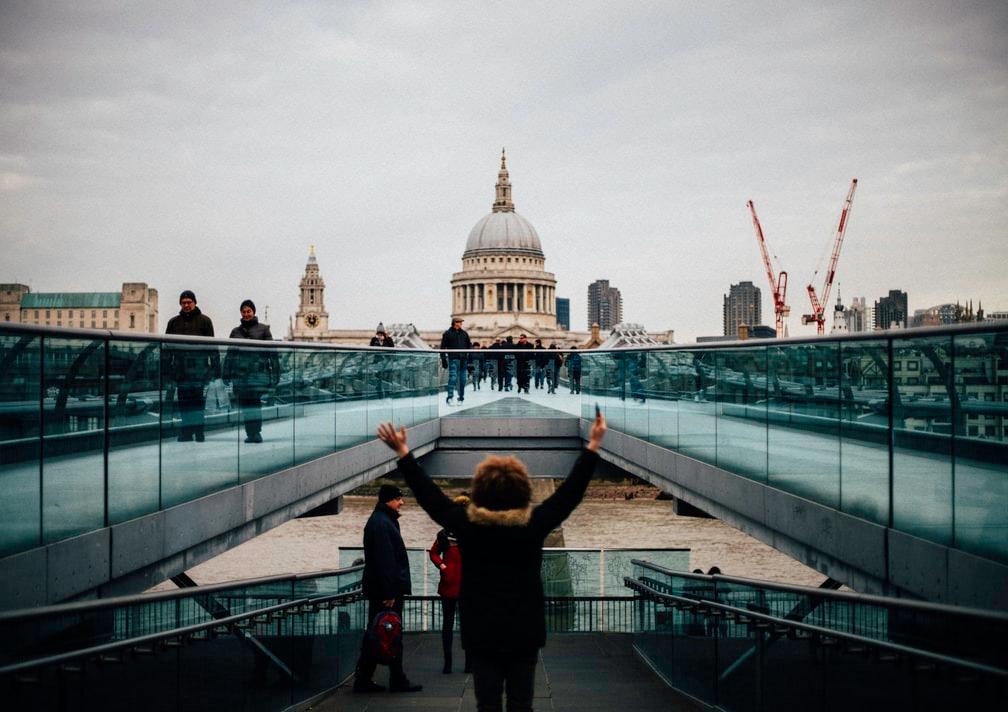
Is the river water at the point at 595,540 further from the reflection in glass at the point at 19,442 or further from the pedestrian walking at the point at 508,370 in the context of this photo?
the reflection in glass at the point at 19,442

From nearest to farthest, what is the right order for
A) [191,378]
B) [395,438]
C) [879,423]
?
[395,438] → [879,423] → [191,378]

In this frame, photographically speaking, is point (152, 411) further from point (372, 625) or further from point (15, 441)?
point (372, 625)

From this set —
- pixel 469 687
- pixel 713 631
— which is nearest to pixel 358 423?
pixel 469 687

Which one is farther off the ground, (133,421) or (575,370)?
(575,370)

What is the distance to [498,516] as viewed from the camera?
5.09 meters

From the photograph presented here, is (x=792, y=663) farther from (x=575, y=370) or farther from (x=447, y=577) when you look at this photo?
(x=575, y=370)

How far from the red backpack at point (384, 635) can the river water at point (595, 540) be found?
28.0m

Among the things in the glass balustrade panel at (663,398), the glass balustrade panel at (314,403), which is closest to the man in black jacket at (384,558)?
the glass balustrade panel at (314,403)

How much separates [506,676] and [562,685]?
6.43 m

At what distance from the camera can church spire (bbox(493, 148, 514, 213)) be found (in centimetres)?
17638

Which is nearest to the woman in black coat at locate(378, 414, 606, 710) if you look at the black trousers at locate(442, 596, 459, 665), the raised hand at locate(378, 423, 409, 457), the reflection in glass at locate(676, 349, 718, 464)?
the raised hand at locate(378, 423, 409, 457)

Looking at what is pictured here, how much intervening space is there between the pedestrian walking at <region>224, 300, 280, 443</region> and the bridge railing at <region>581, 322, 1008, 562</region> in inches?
193

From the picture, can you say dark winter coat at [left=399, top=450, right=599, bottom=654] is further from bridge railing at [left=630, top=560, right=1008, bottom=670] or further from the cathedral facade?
the cathedral facade

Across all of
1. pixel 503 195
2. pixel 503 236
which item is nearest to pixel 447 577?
pixel 503 236
